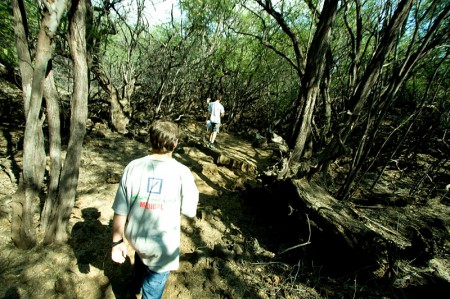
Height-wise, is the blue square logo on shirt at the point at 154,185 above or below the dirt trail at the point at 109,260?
above

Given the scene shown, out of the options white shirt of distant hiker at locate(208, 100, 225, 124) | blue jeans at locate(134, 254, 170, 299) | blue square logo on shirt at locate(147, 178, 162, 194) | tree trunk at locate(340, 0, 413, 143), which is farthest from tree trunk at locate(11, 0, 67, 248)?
white shirt of distant hiker at locate(208, 100, 225, 124)

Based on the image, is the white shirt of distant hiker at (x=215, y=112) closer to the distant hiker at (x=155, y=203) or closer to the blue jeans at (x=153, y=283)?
the distant hiker at (x=155, y=203)

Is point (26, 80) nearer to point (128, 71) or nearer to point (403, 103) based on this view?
point (128, 71)

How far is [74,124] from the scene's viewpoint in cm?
226

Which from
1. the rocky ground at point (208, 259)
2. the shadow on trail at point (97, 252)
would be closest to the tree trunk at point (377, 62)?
the rocky ground at point (208, 259)

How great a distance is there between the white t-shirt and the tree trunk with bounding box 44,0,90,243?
43.2 inches

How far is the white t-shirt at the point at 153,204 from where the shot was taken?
5.08 ft

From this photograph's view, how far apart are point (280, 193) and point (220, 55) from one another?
25.6 ft

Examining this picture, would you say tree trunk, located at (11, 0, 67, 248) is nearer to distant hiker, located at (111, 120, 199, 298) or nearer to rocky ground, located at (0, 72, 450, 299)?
rocky ground, located at (0, 72, 450, 299)

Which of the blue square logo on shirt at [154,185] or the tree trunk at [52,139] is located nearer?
the blue square logo on shirt at [154,185]

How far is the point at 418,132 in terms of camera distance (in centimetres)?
569

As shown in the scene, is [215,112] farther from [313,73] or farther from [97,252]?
[97,252]

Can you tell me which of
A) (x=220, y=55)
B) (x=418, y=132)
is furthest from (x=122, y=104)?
(x=418, y=132)

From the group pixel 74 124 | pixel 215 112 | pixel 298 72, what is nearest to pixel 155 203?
pixel 74 124
